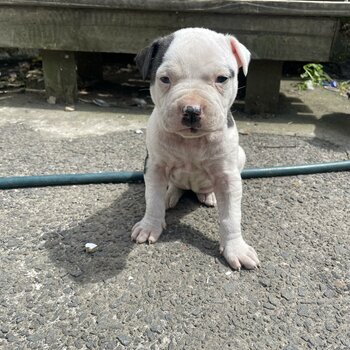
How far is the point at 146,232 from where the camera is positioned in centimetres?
272

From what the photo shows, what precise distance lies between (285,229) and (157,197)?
94 centimetres

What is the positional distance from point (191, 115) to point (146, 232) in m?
0.95

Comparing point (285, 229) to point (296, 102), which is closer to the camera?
point (285, 229)

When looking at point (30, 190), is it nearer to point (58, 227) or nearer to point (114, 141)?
point (58, 227)

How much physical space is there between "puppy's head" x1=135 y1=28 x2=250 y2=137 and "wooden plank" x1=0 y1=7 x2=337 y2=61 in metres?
2.45

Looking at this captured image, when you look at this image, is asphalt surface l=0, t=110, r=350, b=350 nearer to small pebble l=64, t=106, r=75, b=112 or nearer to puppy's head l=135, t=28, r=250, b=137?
puppy's head l=135, t=28, r=250, b=137

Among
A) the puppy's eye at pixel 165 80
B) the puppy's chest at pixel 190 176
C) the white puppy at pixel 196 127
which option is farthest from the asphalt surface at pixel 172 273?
the puppy's eye at pixel 165 80

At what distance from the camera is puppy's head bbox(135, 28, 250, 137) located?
212 centimetres

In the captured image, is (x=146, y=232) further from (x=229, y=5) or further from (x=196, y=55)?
(x=229, y=5)

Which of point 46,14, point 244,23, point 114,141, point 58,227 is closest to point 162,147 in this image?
point 58,227

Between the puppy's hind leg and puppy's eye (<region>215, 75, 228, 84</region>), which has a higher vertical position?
puppy's eye (<region>215, 75, 228, 84</region>)

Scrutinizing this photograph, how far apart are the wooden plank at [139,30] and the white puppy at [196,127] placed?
2.13 metres

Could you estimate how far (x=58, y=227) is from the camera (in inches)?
114

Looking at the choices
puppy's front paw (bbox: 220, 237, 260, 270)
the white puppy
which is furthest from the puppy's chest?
puppy's front paw (bbox: 220, 237, 260, 270)
